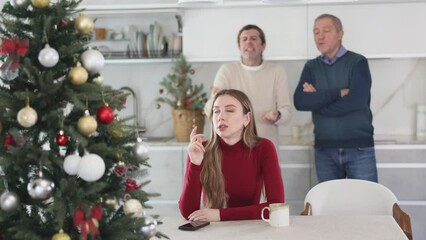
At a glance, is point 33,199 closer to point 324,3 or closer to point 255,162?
point 255,162

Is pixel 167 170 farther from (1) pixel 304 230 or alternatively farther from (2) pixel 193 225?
(1) pixel 304 230

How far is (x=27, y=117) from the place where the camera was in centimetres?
145

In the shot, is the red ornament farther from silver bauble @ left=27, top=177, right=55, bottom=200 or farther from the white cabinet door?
the white cabinet door

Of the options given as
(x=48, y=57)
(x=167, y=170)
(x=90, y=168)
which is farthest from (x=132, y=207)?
(x=167, y=170)

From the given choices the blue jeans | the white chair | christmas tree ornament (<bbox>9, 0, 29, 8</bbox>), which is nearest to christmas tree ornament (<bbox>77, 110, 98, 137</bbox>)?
christmas tree ornament (<bbox>9, 0, 29, 8</bbox>)

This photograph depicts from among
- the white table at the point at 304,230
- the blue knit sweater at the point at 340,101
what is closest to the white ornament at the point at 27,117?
the white table at the point at 304,230

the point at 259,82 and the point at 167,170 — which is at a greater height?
the point at 259,82

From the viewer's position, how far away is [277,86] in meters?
3.73

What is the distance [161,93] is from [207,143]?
2110 mm

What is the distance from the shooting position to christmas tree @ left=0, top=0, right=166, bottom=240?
146 centimetres

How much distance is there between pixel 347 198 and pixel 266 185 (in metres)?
0.46

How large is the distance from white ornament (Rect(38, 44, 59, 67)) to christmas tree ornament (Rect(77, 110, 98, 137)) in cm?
15

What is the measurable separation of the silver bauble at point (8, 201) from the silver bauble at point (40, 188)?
0.05 metres

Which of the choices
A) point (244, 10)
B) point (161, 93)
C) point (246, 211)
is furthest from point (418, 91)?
point (246, 211)
